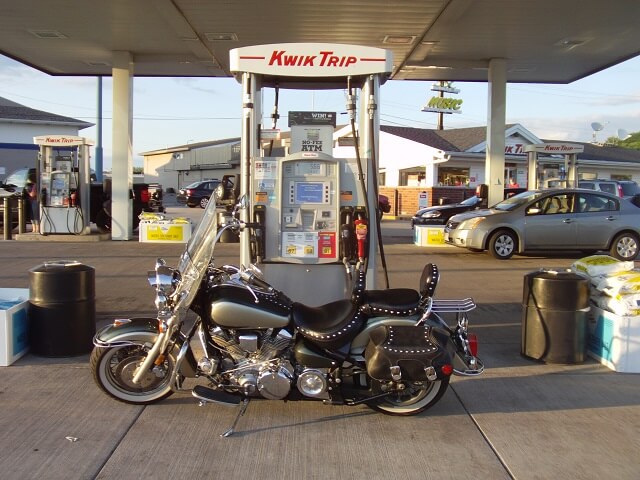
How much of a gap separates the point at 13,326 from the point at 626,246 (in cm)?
1261

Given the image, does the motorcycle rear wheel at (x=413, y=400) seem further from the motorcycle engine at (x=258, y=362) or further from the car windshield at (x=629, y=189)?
the car windshield at (x=629, y=189)

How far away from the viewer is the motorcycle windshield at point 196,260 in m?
4.48

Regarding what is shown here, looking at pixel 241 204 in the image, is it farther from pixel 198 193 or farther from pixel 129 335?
pixel 198 193

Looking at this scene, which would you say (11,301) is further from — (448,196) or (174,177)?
(174,177)

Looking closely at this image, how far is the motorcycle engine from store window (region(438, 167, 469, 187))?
27.0 m

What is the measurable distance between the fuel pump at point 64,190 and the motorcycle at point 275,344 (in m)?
12.4

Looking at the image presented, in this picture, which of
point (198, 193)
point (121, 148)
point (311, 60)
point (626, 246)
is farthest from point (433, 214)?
point (198, 193)

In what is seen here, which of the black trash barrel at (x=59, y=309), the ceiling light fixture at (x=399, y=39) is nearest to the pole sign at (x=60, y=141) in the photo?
the ceiling light fixture at (x=399, y=39)

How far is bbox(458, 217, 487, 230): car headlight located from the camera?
13.9 metres

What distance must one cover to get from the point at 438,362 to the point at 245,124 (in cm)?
339

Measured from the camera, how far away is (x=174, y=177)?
62.8m

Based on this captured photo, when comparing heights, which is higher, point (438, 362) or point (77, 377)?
point (438, 362)

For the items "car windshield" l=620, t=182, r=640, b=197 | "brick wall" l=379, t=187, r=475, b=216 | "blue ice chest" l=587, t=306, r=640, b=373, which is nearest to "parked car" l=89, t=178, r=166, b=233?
"blue ice chest" l=587, t=306, r=640, b=373

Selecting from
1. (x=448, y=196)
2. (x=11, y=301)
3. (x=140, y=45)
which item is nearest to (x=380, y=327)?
(x=11, y=301)
